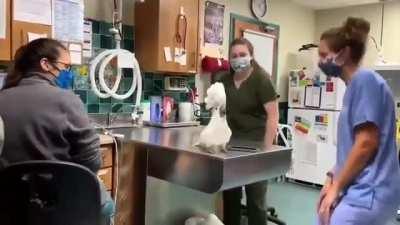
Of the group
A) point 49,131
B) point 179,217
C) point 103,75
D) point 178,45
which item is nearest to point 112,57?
point 103,75

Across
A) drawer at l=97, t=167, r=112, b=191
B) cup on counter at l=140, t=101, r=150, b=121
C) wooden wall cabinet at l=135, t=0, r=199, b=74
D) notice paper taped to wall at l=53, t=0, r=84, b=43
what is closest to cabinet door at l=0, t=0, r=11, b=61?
notice paper taped to wall at l=53, t=0, r=84, b=43

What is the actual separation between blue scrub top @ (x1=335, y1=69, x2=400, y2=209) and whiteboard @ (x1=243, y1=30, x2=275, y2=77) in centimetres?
311

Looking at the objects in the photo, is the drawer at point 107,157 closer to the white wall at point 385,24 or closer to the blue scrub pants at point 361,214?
the blue scrub pants at point 361,214

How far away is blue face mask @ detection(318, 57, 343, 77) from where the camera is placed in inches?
58.1

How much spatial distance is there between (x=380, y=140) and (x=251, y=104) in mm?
1317

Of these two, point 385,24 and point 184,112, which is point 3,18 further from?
point 385,24

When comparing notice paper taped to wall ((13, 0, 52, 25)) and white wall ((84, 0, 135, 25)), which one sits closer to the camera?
notice paper taped to wall ((13, 0, 52, 25))

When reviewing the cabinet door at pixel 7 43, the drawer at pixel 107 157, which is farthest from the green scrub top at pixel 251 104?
the cabinet door at pixel 7 43

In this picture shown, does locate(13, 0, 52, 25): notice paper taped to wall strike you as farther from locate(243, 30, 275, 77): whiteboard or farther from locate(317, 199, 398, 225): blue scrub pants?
locate(243, 30, 275, 77): whiteboard

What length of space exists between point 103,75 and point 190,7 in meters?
0.96

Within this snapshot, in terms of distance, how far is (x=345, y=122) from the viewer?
1.41 m

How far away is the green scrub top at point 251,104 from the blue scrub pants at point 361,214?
4.25 feet

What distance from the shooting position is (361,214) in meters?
1.32

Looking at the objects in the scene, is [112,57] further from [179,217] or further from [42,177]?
[42,177]
